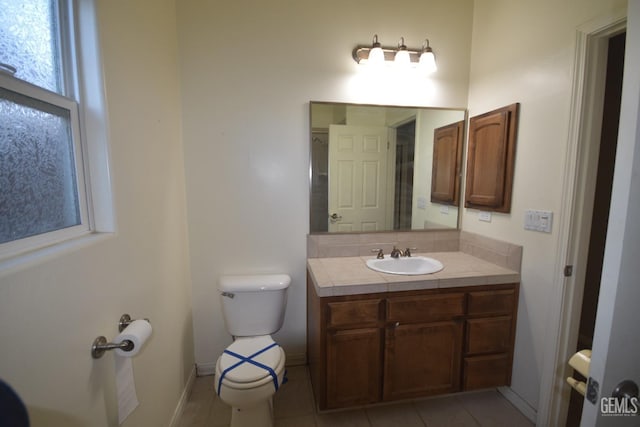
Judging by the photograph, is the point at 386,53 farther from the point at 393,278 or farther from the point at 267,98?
the point at 393,278

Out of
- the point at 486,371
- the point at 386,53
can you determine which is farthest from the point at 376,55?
the point at 486,371

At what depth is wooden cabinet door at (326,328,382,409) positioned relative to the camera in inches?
58.2

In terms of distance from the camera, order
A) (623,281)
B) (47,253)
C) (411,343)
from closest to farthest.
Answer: (623,281), (47,253), (411,343)

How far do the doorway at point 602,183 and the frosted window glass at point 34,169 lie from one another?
7.39ft

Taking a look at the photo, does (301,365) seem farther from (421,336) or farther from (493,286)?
(493,286)

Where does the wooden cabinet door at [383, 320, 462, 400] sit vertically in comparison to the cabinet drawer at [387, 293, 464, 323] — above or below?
below

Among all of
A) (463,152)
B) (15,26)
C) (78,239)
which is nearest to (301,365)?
(78,239)

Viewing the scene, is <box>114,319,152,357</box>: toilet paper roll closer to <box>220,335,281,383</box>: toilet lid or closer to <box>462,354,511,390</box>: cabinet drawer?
<box>220,335,281,383</box>: toilet lid

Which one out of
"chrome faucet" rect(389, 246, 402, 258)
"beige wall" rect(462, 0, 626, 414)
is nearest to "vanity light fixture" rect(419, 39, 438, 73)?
"beige wall" rect(462, 0, 626, 414)

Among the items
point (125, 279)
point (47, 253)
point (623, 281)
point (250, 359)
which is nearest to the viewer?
point (623, 281)

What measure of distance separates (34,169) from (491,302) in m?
2.12

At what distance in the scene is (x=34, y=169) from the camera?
2.46 feet

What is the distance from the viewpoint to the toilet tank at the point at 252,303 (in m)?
1.70

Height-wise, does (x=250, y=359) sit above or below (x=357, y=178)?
below
